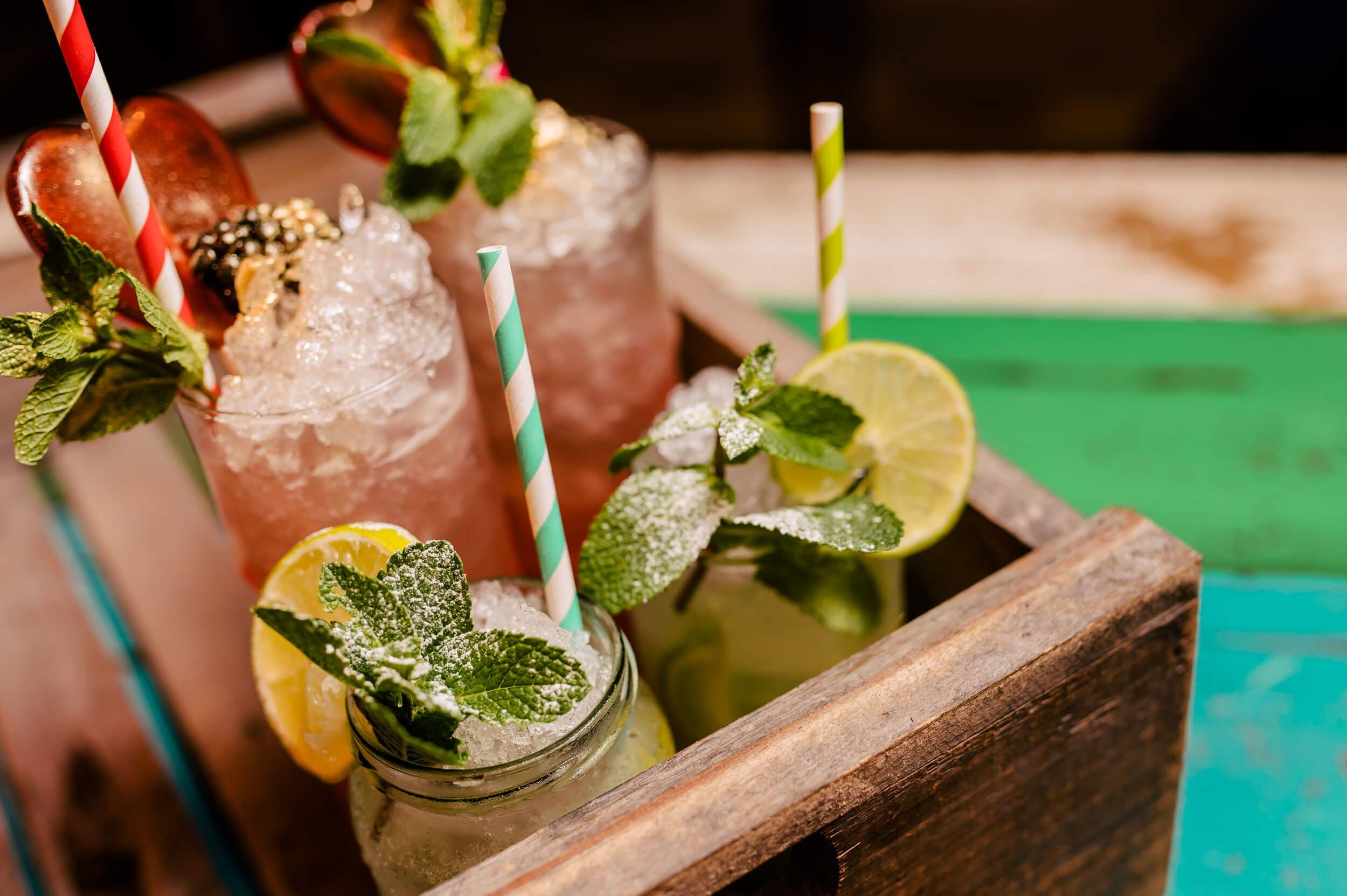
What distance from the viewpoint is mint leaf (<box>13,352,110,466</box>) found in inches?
28.8

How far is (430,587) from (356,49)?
0.60 metres

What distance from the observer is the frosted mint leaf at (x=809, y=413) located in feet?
2.58

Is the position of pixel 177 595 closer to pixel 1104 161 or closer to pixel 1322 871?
pixel 1322 871

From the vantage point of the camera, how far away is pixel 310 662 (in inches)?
30.0

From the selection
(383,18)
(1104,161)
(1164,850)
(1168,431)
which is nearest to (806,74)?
(1104,161)

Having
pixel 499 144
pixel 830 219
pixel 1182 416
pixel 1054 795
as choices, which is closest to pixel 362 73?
pixel 499 144

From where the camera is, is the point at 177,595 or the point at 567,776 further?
the point at 177,595

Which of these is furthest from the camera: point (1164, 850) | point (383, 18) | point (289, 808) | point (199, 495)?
point (199, 495)

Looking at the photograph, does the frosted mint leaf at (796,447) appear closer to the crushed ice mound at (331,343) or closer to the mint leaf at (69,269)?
the crushed ice mound at (331,343)

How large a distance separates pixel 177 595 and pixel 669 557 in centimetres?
72

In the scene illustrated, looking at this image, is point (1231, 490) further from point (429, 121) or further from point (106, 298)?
point (106, 298)

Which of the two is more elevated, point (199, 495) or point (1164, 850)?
point (199, 495)

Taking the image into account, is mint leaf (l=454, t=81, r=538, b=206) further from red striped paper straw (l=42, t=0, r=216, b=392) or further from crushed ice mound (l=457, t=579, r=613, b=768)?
crushed ice mound (l=457, t=579, r=613, b=768)

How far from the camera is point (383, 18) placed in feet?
3.65
